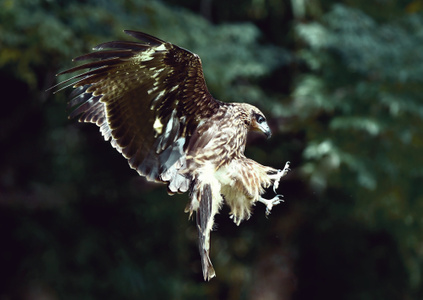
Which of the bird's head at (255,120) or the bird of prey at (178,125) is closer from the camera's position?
the bird of prey at (178,125)

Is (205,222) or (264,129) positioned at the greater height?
(264,129)

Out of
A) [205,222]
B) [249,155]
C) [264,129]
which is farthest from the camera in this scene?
[249,155]

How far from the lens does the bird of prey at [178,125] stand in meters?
Result: 2.80

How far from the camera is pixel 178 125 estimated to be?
9.77ft

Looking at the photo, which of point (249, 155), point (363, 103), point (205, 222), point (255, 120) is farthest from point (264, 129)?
point (363, 103)

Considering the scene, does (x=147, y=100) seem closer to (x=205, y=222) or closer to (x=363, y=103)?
A: (x=205, y=222)

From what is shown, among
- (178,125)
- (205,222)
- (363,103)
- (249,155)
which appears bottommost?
(249,155)

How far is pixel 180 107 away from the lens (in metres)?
2.94

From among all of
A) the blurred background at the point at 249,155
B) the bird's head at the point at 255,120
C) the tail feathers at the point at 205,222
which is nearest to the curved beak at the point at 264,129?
the bird's head at the point at 255,120

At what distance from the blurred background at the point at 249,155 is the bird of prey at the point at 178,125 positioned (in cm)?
314

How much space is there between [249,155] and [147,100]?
4.08 metres

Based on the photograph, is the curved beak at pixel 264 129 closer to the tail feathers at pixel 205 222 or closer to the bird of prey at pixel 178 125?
the bird of prey at pixel 178 125

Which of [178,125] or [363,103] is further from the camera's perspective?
[363,103]

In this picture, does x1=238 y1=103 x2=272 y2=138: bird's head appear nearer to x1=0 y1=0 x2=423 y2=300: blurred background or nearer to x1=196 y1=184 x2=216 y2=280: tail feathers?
x1=196 y1=184 x2=216 y2=280: tail feathers
